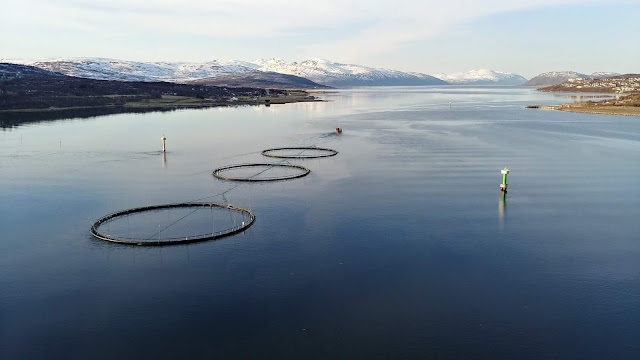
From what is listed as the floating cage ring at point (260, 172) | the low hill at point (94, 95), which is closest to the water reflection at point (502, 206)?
the floating cage ring at point (260, 172)

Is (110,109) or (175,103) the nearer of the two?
(110,109)

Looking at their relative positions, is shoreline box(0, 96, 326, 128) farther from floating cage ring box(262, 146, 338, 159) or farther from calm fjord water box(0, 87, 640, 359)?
floating cage ring box(262, 146, 338, 159)

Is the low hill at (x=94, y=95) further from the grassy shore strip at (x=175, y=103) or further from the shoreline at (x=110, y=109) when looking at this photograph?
the shoreline at (x=110, y=109)

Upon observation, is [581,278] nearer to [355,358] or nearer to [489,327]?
[489,327]

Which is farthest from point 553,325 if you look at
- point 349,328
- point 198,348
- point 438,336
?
point 198,348

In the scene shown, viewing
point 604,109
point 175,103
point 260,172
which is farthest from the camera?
point 175,103

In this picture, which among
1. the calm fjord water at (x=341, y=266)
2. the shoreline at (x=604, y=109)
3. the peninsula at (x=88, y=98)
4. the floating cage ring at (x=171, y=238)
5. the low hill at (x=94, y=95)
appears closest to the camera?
the calm fjord water at (x=341, y=266)

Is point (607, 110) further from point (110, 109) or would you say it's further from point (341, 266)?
point (110, 109)

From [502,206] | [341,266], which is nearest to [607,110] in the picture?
[502,206]
